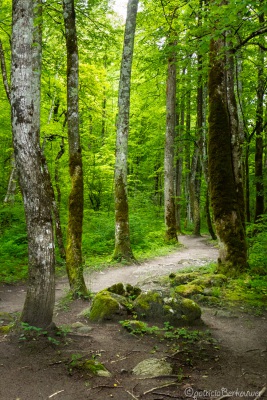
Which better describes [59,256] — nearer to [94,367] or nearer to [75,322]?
[75,322]

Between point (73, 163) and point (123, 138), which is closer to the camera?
point (73, 163)

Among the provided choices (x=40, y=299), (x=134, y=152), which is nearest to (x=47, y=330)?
(x=40, y=299)

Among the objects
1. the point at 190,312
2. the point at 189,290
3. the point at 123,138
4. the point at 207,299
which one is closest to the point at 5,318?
the point at 190,312

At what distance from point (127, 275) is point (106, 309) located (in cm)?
405

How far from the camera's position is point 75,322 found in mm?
5629

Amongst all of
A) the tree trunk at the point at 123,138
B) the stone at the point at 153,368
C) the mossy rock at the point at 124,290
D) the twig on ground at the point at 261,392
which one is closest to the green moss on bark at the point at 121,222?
the tree trunk at the point at 123,138

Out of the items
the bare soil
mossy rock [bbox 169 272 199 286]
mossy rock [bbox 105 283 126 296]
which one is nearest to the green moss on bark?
mossy rock [bbox 169 272 199 286]

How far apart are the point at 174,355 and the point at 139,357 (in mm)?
489

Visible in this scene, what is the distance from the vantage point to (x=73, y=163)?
7.22m

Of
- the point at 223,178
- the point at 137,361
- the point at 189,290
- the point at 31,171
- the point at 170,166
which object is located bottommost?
the point at 137,361

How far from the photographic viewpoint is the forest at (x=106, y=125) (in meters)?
4.50

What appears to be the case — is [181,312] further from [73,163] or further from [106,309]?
[73,163]

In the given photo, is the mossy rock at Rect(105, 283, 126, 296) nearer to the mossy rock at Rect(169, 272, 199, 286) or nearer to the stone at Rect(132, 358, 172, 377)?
the mossy rock at Rect(169, 272, 199, 286)

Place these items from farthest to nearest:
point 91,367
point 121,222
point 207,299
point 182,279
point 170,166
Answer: point 170,166 < point 121,222 < point 182,279 < point 207,299 < point 91,367
